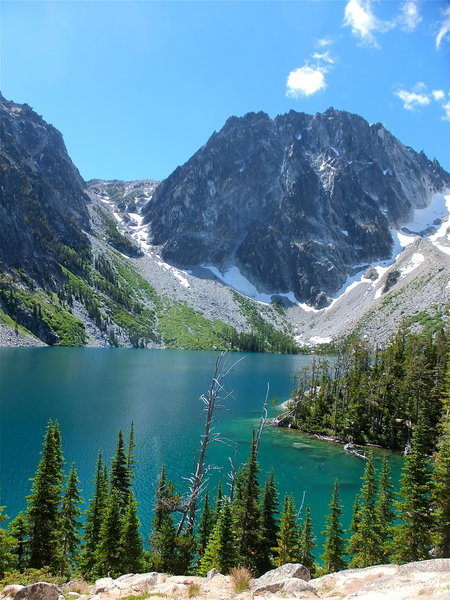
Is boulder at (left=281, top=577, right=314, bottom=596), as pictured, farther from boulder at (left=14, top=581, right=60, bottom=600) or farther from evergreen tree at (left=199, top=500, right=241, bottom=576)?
evergreen tree at (left=199, top=500, right=241, bottom=576)

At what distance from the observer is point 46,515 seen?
2536 centimetres

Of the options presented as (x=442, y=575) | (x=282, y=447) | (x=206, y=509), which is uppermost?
(x=442, y=575)

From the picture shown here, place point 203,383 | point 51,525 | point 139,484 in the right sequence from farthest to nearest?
point 203,383 < point 139,484 < point 51,525

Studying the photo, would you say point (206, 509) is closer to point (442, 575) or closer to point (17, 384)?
point (442, 575)

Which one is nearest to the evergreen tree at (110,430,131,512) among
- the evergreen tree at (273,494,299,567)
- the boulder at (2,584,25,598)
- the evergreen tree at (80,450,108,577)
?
the evergreen tree at (80,450,108,577)

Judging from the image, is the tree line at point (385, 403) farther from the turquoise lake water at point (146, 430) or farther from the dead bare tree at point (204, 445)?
the dead bare tree at point (204, 445)

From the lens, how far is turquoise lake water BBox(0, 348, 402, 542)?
45594 millimetres

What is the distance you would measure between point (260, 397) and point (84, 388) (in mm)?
42737

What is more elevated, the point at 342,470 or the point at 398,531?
the point at 398,531

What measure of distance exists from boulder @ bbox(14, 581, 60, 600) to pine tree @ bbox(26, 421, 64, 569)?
46.9ft

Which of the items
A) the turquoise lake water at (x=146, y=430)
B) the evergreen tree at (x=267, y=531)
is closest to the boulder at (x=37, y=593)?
the evergreen tree at (x=267, y=531)

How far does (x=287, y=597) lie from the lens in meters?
11.7

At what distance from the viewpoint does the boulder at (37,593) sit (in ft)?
37.9

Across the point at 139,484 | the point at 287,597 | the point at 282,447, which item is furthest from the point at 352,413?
the point at 287,597
